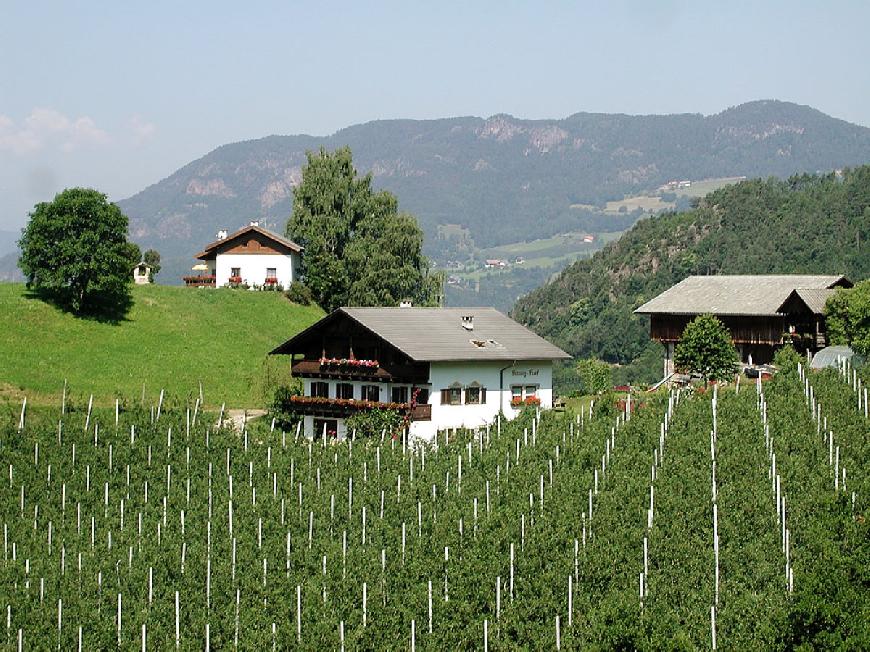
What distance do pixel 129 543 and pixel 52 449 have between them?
7.47m

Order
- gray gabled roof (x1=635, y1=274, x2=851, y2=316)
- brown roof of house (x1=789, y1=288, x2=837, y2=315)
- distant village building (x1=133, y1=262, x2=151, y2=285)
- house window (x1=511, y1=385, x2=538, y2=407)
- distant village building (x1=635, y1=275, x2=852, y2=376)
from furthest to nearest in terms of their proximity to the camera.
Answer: distant village building (x1=133, y1=262, x2=151, y2=285), gray gabled roof (x1=635, y1=274, x2=851, y2=316), distant village building (x1=635, y1=275, x2=852, y2=376), brown roof of house (x1=789, y1=288, x2=837, y2=315), house window (x1=511, y1=385, x2=538, y2=407)

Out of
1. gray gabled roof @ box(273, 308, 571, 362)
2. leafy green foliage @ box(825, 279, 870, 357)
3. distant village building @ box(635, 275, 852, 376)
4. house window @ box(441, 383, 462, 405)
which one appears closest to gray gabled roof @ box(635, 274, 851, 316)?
distant village building @ box(635, 275, 852, 376)

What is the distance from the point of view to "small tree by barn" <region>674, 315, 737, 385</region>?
62.5m

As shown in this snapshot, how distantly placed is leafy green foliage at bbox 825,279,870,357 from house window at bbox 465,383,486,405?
18.9m

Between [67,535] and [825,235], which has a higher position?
[825,235]

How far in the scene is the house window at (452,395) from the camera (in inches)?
2147

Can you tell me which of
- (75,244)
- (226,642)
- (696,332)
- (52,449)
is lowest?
(226,642)

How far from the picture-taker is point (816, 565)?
3216 centimetres

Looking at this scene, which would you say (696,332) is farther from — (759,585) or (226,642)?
(226,642)

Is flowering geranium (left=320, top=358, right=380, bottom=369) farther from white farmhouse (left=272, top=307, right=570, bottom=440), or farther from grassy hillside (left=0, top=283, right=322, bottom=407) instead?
grassy hillside (left=0, top=283, right=322, bottom=407)

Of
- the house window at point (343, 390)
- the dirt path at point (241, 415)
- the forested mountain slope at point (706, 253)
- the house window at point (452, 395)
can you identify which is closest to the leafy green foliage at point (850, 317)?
the house window at point (452, 395)

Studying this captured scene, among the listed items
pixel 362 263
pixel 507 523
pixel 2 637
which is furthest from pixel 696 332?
pixel 2 637

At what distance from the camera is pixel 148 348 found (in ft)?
211

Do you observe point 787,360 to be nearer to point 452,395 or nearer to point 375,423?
point 452,395
